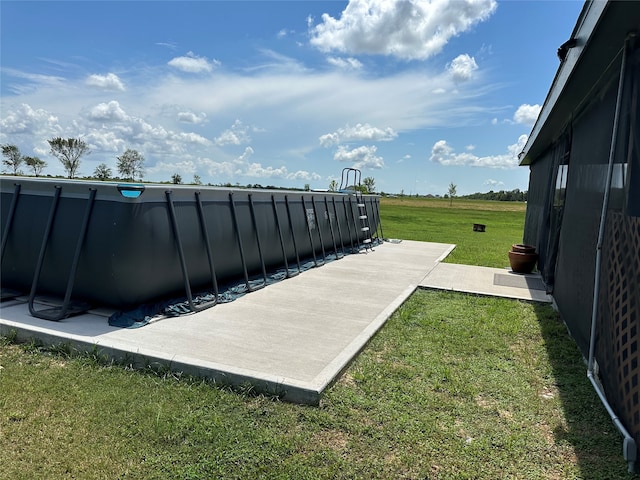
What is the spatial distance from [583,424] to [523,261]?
6442 mm

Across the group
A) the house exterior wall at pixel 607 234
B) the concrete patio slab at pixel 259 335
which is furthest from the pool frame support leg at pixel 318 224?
the house exterior wall at pixel 607 234

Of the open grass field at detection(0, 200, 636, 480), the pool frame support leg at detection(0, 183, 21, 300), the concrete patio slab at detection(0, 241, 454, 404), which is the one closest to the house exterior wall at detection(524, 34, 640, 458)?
the open grass field at detection(0, 200, 636, 480)

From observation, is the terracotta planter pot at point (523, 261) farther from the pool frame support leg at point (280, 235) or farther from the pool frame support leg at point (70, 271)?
the pool frame support leg at point (70, 271)

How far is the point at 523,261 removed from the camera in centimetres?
880

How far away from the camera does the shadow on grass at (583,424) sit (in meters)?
2.44

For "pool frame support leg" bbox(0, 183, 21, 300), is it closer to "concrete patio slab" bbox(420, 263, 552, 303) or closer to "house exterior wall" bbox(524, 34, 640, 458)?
"concrete patio slab" bbox(420, 263, 552, 303)

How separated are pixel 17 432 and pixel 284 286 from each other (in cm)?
422

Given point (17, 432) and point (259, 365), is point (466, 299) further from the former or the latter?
point (17, 432)

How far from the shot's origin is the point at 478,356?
4.08 meters

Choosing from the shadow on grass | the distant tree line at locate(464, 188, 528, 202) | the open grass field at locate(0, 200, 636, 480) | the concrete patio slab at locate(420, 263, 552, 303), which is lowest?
the distant tree line at locate(464, 188, 528, 202)

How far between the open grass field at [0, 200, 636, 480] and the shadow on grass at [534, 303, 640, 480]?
11 mm

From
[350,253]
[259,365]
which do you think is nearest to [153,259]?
[259,365]

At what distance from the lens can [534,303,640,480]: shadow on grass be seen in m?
2.44

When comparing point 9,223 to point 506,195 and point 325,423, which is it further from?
point 506,195
